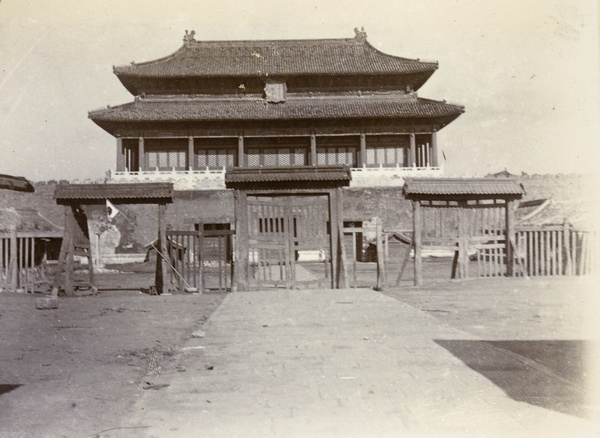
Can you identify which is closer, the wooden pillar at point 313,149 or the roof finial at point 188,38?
the wooden pillar at point 313,149

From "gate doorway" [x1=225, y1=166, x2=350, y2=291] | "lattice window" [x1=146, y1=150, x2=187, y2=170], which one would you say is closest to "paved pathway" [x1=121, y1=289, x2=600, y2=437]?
"gate doorway" [x1=225, y1=166, x2=350, y2=291]

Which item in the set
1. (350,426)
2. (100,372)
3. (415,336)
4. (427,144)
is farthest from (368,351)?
(427,144)

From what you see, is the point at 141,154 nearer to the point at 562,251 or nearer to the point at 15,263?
the point at 15,263

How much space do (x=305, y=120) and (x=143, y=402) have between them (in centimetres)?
2806

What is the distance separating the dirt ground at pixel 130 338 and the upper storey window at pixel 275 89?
22.4 metres

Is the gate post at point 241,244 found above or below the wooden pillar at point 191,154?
below

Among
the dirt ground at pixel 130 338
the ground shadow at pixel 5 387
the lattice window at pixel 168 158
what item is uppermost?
the lattice window at pixel 168 158

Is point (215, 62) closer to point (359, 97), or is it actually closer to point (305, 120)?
point (305, 120)

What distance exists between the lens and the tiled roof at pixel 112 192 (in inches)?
445

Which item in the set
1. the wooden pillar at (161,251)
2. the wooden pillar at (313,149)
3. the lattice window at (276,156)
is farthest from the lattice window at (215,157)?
the wooden pillar at (161,251)

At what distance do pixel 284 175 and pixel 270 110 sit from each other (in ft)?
67.3

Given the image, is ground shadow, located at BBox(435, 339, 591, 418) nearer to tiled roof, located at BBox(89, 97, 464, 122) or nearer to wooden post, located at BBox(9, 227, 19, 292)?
wooden post, located at BBox(9, 227, 19, 292)

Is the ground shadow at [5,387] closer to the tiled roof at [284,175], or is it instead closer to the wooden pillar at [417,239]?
the tiled roof at [284,175]

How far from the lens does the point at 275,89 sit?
32469 millimetres
